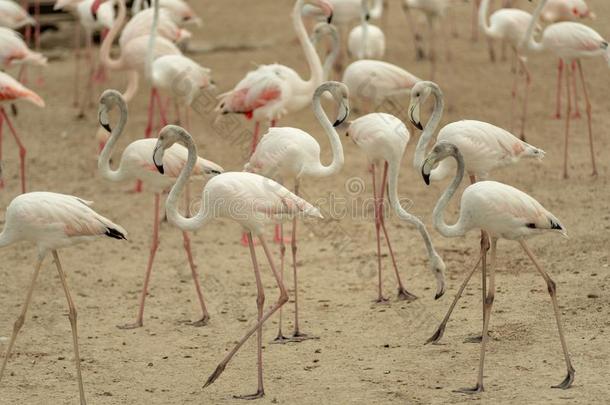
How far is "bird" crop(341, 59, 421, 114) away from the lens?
8.70 m

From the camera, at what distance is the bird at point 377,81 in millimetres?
8695

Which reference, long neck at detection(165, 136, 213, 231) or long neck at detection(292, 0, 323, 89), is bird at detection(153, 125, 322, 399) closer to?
long neck at detection(165, 136, 213, 231)

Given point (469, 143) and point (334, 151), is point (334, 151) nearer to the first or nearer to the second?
point (334, 151)

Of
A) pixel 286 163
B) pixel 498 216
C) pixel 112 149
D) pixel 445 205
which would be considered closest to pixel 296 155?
pixel 286 163

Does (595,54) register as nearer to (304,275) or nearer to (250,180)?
(304,275)

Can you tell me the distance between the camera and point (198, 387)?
609 centimetres

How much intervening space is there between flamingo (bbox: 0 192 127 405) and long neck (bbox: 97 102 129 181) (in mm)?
977

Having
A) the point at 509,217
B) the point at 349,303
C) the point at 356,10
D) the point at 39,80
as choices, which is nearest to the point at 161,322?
the point at 349,303

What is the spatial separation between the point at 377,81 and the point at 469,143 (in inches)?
84.5

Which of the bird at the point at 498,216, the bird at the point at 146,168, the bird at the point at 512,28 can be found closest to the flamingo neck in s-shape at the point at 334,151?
the bird at the point at 146,168

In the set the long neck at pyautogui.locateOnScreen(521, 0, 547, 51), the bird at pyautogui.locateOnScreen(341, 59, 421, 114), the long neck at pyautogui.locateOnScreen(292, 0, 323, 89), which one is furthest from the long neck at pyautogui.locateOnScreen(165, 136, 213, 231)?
the long neck at pyautogui.locateOnScreen(521, 0, 547, 51)

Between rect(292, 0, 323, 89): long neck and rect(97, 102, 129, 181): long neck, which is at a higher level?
rect(292, 0, 323, 89): long neck

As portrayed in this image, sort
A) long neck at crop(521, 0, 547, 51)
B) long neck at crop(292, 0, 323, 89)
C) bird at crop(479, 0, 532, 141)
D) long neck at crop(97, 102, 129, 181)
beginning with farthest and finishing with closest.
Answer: bird at crop(479, 0, 532, 141)
long neck at crop(521, 0, 547, 51)
long neck at crop(292, 0, 323, 89)
long neck at crop(97, 102, 129, 181)

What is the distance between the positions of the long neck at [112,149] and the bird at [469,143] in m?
1.76
